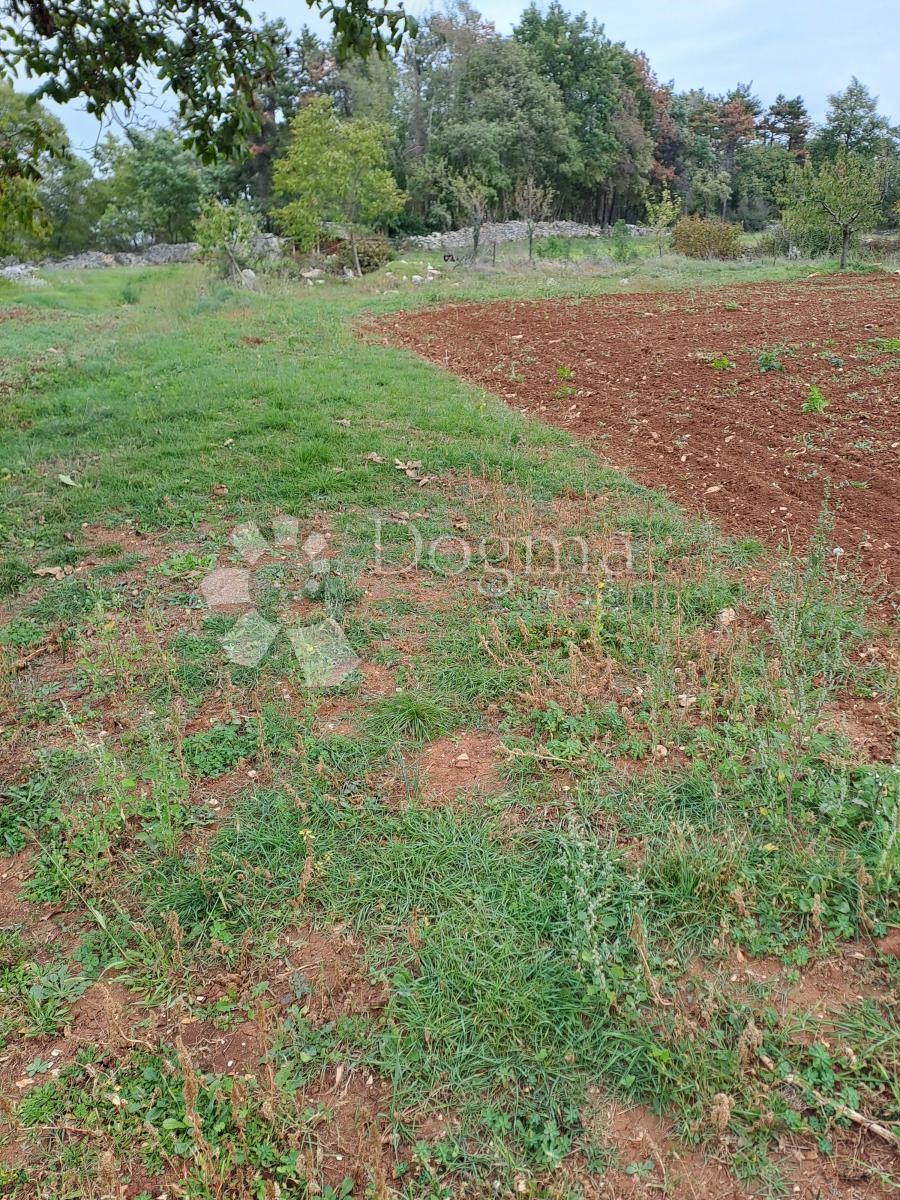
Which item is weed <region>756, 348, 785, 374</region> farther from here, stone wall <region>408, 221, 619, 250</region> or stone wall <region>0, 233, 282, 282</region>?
stone wall <region>0, 233, 282, 282</region>

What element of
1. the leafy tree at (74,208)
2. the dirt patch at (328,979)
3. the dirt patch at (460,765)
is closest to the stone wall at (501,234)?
the leafy tree at (74,208)

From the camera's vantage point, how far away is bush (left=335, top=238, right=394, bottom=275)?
82.7 feet

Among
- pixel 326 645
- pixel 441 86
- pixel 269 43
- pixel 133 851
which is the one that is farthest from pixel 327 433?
pixel 441 86

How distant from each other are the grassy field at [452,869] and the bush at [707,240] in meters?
24.6

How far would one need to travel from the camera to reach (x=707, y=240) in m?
25.2

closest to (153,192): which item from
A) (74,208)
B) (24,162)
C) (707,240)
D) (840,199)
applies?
(74,208)

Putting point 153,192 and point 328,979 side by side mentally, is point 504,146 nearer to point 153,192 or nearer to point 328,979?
point 153,192

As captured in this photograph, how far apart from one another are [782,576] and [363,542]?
7.85 feet

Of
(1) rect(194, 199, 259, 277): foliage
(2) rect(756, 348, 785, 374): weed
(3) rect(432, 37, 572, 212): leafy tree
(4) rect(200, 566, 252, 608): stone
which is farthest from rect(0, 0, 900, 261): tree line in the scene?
(4) rect(200, 566, 252, 608): stone

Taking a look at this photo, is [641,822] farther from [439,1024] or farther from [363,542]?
[363,542]

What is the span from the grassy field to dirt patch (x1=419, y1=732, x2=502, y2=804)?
0.05ft

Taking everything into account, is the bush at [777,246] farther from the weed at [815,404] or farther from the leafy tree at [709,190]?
the weed at [815,404]

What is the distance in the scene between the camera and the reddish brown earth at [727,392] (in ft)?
15.4

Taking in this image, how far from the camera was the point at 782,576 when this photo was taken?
12.4 feet
